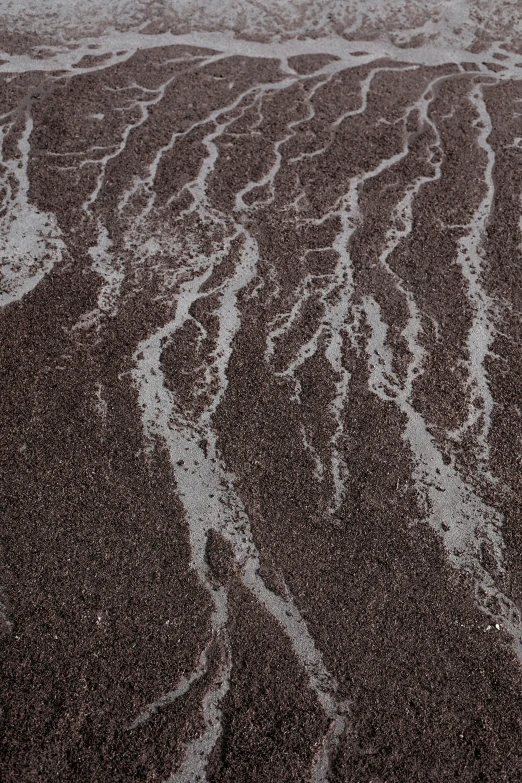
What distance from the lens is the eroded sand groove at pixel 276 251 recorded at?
3.30 meters

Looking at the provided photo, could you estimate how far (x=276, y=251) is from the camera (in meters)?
4.56

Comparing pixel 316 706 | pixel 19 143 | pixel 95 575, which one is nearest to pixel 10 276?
pixel 19 143

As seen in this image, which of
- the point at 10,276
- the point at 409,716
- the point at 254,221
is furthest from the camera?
the point at 254,221

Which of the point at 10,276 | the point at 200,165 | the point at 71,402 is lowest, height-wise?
the point at 71,402

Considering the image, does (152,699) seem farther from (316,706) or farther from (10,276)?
(10,276)

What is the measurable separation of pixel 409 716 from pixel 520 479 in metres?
1.28

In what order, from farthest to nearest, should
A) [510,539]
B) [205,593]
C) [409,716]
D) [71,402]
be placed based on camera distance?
[71,402] → [510,539] → [205,593] → [409,716]

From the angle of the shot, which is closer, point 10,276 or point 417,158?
point 10,276

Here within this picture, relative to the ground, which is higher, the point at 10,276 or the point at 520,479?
the point at 10,276

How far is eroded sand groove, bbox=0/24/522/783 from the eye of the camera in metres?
3.30

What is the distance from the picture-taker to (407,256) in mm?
4547

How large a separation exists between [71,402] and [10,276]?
1.10m

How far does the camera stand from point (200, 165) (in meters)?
5.14

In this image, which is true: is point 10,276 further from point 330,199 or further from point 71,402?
point 330,199
